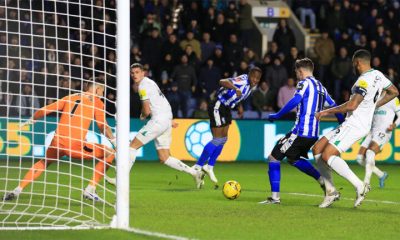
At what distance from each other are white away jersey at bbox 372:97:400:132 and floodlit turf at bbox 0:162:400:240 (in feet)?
3.16

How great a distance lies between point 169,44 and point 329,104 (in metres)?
11.0

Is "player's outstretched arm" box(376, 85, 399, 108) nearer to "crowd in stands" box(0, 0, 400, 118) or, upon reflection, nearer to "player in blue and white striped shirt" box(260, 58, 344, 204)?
"player in blue and white striped shirt" box(260, 58, 344, 204)

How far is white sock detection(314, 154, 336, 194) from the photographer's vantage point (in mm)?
12453

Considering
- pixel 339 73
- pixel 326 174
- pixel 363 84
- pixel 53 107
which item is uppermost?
pixel 339 73

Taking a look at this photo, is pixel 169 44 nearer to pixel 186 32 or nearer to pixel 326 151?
pixel 186 32

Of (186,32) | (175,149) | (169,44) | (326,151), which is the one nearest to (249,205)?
(326,151)

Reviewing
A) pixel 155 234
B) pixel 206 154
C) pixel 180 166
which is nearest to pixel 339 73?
pixel 206 154

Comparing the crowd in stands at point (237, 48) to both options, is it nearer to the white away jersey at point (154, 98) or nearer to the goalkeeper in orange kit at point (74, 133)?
the white away jersey at point (154, 98)

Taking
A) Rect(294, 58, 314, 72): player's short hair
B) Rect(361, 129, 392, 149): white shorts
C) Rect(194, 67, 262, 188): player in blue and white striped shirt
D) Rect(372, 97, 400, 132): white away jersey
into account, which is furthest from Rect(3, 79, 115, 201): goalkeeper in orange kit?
Rect(372, 97, 400, 132): white away jersey

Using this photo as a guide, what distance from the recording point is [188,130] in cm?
2159

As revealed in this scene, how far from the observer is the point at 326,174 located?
12625 millimetres

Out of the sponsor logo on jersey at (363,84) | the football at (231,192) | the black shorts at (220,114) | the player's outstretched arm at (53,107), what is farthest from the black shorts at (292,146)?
the black shorts at (220,114)

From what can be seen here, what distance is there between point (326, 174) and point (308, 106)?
873 millimetres

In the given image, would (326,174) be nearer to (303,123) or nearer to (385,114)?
(303,123)
